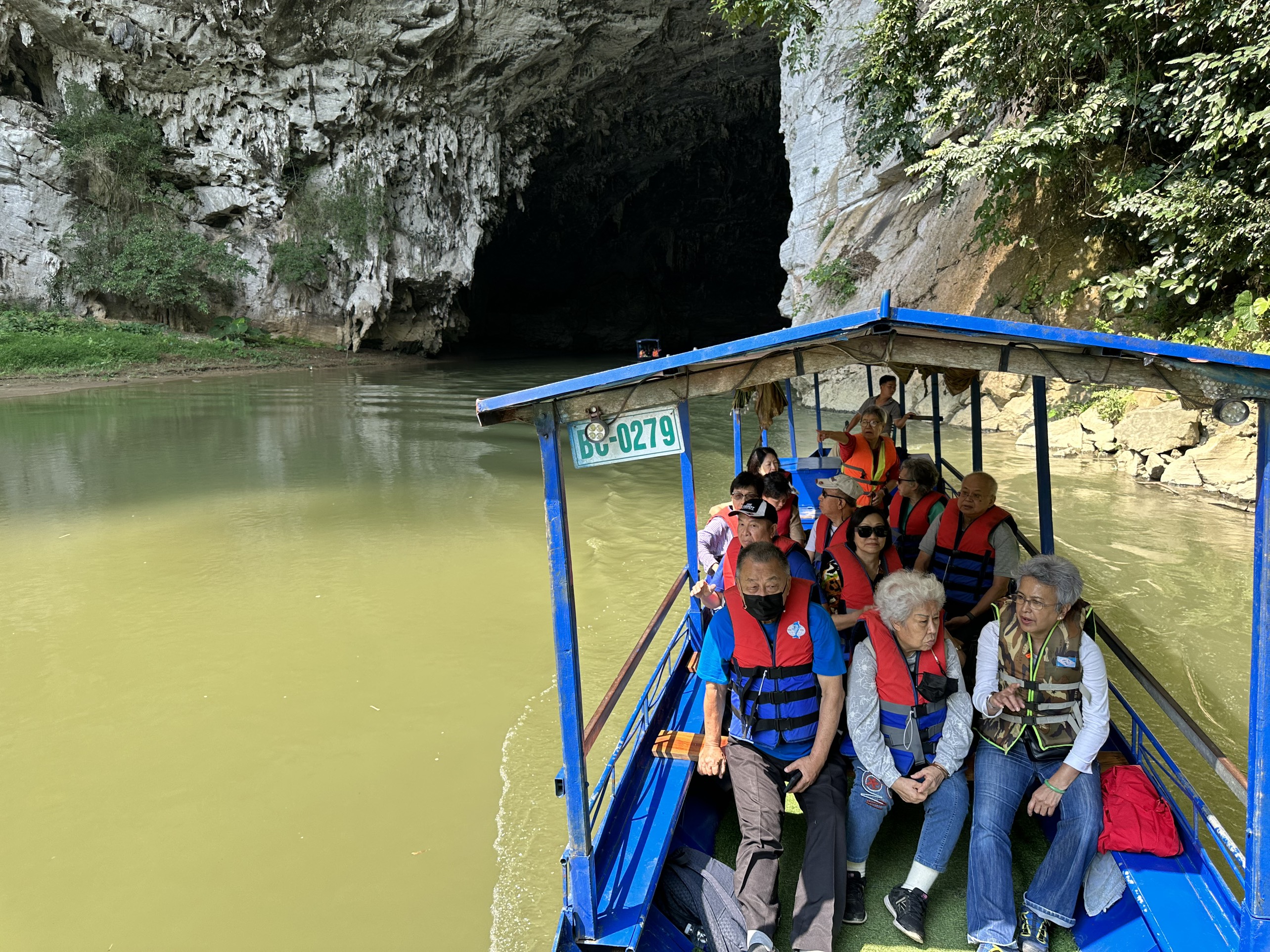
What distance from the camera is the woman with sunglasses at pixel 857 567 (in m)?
4.36

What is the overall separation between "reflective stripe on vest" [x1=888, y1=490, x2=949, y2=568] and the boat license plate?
110 inches

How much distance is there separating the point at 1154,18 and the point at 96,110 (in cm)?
3276

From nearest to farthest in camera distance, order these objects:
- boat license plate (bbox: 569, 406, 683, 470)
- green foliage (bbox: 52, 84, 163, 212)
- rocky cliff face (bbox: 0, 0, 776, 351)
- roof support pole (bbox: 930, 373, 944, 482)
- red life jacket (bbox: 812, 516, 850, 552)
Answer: boat license plate (bbox: 569, 406, 683, 470)
red life jacket (bbox: 812, 516, 850, 552)
roof support pole (bbox: 930, 373, 944, 482)
rocky cliff face (bbox: 0, 0, 776, 351)
green foliage (bbox: 52, 84, 163, 212)

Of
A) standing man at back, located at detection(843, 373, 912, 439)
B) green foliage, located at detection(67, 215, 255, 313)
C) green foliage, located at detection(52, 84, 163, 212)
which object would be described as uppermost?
green foliage, located at detection(52, 84, 163, 212)

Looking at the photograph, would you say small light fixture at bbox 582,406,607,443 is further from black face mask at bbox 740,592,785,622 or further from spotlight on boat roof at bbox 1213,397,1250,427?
spotlight on boat roof at bbox 1213,397,1250,427

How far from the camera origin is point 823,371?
2982mm

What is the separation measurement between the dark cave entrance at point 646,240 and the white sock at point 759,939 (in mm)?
35124

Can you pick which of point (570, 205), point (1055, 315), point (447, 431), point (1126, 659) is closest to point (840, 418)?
point (1055, 315)

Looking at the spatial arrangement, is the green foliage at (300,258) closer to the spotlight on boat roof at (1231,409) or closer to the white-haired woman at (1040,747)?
the white-haired woman at (1040,747)

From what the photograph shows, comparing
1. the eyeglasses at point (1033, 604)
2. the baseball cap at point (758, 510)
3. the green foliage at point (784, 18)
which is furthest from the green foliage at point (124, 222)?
the eyeglasses at point (1033, 604)

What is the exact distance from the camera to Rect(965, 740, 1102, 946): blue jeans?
301cm

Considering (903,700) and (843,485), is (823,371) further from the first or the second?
(843,485)

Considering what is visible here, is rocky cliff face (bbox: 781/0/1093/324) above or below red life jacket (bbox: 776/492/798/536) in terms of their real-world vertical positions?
above

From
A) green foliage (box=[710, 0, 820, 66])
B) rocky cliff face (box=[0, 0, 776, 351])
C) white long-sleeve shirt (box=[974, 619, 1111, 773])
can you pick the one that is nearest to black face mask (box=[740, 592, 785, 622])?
white long-sleeve shirt (box=[974, 619, 1111, 773])
